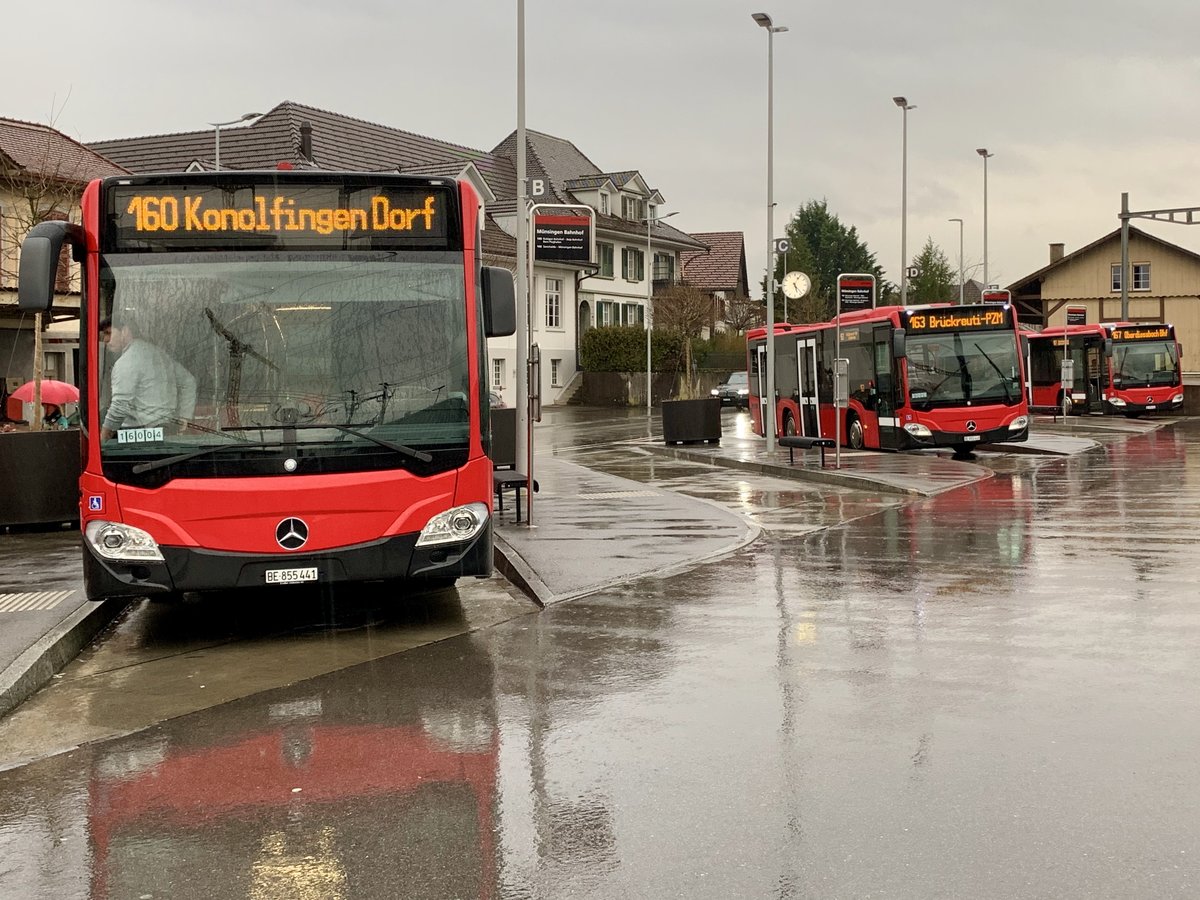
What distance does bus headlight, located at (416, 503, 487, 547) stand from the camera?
945 centimetres

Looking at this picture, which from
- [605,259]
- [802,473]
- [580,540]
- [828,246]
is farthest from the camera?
[828,246]

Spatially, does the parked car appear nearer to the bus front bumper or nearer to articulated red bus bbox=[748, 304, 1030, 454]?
articulated red bus bbox=[748, 304, 1030, 454]

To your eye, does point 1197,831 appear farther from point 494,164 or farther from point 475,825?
point 494,164

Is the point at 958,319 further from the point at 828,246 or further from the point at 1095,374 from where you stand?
the point at 828,246

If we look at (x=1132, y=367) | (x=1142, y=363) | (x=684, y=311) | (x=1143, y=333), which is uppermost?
(x=684, y=311)

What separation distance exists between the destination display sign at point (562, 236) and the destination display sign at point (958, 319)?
13056 millimetres

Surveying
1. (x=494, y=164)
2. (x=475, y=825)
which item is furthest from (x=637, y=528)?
(x=494, y=164)

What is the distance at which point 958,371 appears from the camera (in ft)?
92.5

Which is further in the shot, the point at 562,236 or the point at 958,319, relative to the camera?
the point at 958,319

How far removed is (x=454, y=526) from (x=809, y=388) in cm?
2436

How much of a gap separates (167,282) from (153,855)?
16.4 ft

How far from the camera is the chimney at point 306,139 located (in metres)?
56.2

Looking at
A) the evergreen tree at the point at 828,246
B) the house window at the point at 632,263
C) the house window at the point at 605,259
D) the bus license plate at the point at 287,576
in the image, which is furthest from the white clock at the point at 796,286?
the evergreen tree at the point at 828,246

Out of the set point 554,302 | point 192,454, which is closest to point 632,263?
point 554,302
